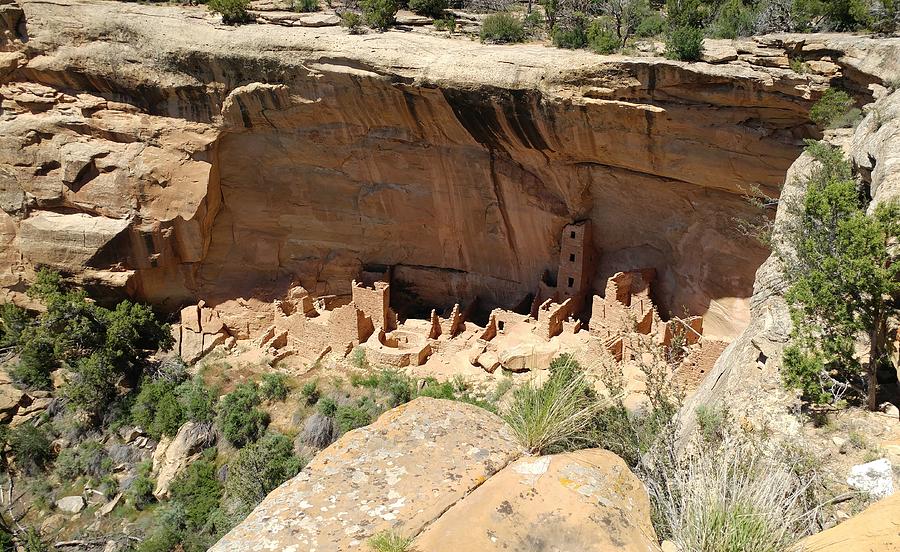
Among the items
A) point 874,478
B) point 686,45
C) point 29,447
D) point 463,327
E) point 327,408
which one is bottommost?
point 29,447

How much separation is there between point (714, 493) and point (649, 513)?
0.33m

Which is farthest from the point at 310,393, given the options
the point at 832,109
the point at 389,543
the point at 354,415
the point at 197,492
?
the point at 389,543

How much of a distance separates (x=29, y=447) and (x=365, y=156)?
967 centimetres

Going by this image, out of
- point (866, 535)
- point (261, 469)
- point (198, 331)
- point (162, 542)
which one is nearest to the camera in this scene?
point (866, 535)

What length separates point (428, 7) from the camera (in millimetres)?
15508

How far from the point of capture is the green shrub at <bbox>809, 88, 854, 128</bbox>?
30.5 ft

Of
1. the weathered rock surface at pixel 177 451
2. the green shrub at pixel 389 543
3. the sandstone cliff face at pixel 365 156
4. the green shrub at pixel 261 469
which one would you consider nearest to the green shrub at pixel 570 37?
the sandstone cliff face at pixel 365 156

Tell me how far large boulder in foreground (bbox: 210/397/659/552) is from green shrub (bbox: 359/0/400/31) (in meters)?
11.8

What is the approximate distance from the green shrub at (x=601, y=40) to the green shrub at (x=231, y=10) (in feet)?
24.8

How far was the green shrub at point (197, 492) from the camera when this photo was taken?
12.6 m

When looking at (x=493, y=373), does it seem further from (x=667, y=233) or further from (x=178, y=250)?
(x=178, y=250)

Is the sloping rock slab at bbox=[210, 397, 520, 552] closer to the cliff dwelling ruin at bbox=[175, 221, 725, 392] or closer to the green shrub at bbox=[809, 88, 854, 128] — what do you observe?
the green shrub at bbox=[809, 88, 854, 128]

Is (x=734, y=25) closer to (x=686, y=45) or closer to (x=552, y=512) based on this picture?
(x=686, y=45)

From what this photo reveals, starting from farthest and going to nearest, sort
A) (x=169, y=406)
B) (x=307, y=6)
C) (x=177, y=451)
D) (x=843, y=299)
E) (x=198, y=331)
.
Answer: (x=198, y=331)
(x=307, y=6)
(x=169, y=406)
(x=177, y=451)
(x=843, y=299)
